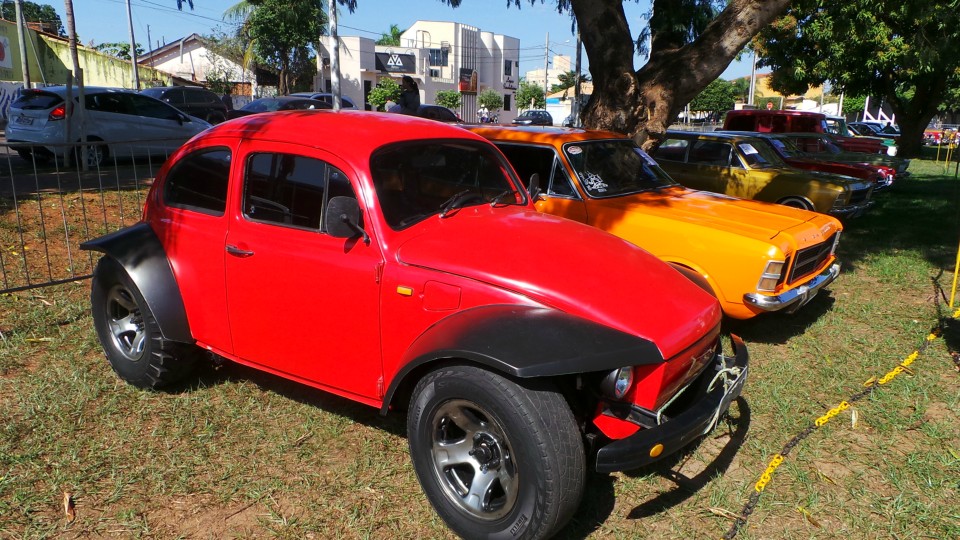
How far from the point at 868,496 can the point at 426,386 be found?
2.43 m

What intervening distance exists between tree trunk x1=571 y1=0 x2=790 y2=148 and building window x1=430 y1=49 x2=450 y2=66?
51771 mm

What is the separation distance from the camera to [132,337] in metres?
4.39

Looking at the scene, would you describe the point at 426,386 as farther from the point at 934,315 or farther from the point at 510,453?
the point at 934,315

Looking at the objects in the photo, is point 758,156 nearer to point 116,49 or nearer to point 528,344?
point 528,344

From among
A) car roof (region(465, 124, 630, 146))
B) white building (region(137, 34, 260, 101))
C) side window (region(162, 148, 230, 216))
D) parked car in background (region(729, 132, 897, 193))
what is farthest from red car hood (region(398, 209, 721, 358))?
white building (region(137, 34, 260, 101))

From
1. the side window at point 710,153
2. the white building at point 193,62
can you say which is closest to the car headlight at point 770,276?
the side window at point 710,153

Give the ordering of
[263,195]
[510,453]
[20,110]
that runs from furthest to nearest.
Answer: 1. [20,110]
2. [263,195]
3. [510,453]

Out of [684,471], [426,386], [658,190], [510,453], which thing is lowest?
[684,471]

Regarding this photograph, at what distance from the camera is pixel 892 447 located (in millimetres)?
3930

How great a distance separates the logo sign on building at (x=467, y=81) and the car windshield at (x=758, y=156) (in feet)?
159

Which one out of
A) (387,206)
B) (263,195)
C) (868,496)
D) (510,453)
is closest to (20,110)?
(263,195)

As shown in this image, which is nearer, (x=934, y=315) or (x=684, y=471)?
(x=684, y=471)

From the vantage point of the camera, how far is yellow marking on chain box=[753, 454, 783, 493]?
138 inches

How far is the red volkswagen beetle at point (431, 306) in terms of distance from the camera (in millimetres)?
2730
